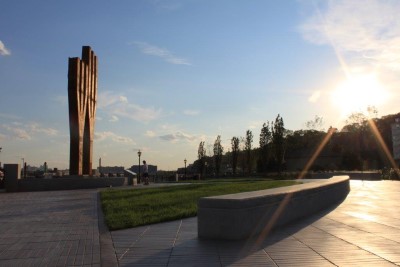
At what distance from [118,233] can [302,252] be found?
3.70 metres

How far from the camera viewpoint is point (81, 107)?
2852 centimetres

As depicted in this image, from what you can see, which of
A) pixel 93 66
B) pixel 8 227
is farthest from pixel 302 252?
pixel 93 66

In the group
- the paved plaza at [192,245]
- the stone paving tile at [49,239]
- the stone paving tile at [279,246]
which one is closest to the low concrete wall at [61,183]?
the stone paving tile at [49,239]

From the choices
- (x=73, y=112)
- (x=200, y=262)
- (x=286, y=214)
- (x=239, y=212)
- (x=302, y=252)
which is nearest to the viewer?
(x=200, y=262)

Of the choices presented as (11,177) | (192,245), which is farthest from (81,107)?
(192,245)

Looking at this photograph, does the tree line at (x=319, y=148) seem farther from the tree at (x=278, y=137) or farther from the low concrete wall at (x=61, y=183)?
the low concrete wall at (x=61, y=183)

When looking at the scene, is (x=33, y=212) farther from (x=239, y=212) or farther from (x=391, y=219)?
(x=391, y=219)

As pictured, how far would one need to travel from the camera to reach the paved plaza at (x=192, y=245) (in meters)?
5.83

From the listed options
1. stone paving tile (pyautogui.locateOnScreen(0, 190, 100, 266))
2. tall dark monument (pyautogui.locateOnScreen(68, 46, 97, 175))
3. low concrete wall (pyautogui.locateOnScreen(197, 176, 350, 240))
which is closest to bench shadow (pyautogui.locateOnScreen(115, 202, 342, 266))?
low concrete wall (pyautogui.locateOnScreen(197, 176, 350, 240))

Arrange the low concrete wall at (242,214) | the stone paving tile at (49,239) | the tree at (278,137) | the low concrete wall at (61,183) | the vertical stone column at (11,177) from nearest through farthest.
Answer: the stone paving tile at (49,239) → the low concrete wall at (242,214) → the vertical stone column at (11,177) → the low concrete wall at (61,183) → the tree at (278,137)

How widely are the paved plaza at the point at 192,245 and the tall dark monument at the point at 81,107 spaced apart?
58.3 feet

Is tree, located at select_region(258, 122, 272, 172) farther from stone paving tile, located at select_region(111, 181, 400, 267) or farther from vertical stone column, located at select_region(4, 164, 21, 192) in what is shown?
stone paving tile, located at select_region(111, 181, 400, 267)

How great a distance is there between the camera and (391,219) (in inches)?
388

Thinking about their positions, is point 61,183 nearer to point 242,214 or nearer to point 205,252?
point 242,214
